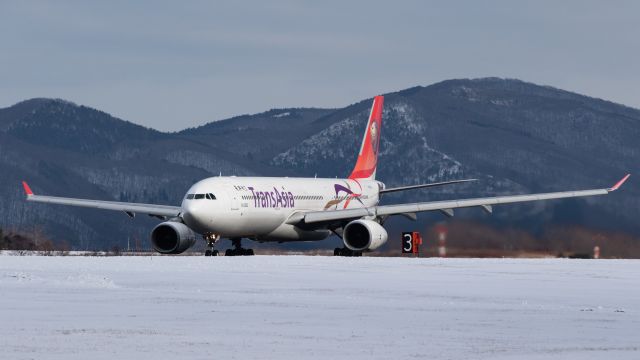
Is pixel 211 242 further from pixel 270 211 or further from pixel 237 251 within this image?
pixel 270 211

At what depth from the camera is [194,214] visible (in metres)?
61.9

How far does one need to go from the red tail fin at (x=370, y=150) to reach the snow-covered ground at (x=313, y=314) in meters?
37.0

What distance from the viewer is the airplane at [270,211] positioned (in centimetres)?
6341

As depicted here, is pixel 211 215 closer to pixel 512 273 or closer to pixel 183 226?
pixel 183 226

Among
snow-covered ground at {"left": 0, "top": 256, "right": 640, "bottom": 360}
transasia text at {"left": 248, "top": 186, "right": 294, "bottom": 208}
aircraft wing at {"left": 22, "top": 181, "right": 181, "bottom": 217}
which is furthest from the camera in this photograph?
aircraft wing at {"left": 22, "top": 181, "right": 181, "bottom": 217}

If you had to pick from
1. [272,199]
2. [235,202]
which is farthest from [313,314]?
A: [272,199]

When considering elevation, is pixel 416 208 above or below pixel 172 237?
above

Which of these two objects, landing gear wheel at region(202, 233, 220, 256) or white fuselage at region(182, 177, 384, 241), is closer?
white fuselage at region(182, 177, 384, 241)

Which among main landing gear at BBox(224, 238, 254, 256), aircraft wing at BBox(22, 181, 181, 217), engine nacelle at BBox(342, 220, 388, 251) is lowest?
main landing gear at BBox(224, 238, 254, 256)

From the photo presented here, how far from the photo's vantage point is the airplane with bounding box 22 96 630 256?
6341cm

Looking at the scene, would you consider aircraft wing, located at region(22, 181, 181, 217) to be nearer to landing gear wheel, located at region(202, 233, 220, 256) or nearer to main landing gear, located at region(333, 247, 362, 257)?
landing gear wheel, located at region(202, 233, 220, 256)

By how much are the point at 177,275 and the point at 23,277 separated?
5.33m

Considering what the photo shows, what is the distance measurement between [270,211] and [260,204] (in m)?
1.22

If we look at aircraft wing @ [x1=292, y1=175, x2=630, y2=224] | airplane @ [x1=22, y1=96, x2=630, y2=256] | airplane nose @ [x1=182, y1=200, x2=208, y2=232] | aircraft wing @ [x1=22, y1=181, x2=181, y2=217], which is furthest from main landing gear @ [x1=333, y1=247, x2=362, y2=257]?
airplane nose @ [x1=182, y1=200, x2=208, y2=232]
